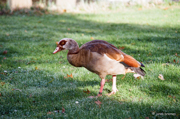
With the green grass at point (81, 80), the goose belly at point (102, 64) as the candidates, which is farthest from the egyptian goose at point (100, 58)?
the green grass at point (81, 80)

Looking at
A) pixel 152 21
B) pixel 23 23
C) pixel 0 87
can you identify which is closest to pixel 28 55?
pixel 0 87

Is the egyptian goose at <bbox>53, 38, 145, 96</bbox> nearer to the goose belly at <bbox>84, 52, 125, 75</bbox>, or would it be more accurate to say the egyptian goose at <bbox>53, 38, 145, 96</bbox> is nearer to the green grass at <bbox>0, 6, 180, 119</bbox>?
the goose belly at <bbox>84, 52, 125, 75</bbox>

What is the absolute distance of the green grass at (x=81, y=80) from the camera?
11.8 feet

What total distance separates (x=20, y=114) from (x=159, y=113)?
234cm

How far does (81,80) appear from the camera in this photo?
5258 mm

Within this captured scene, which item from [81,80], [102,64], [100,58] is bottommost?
[81,80]

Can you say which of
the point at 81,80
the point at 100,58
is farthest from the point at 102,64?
the point at 81,80

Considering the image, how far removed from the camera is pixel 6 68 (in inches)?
241

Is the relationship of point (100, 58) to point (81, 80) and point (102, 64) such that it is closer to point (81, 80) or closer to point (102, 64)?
point (102, 64)

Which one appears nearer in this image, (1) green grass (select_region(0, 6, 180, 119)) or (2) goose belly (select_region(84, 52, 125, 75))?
(1) green grass (select_region(0, 6, 180, 119))

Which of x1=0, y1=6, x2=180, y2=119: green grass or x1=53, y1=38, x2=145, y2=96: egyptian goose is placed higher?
x1=53, y1=38, x2=145, y2=96: egyptian goose

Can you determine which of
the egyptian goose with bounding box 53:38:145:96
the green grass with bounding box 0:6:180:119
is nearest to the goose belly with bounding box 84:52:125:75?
the egyptian goose with bounding box 53:38:145:96

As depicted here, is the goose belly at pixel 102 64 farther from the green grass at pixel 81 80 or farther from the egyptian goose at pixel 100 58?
the green grass at pixel 81 80

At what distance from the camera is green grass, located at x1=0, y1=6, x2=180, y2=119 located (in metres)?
3.60
